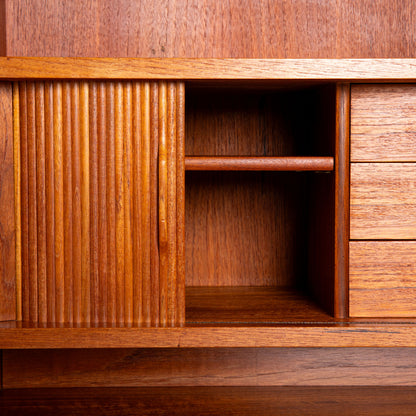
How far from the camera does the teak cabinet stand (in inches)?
32.4

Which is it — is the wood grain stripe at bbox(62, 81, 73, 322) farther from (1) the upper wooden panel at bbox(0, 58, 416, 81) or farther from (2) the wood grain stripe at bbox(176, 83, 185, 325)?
(2) the wood grain stripe at bbox(176, 83, 185, 325)

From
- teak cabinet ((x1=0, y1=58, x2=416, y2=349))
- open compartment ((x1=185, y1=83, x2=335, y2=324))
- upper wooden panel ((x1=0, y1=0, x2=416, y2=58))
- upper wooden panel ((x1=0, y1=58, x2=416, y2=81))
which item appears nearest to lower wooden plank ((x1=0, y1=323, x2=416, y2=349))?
teak cabinet ((x1=0, y1=58, x2=416, y2=349))

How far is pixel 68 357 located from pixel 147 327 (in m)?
0.27

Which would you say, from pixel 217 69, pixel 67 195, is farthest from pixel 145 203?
pixel 217 69

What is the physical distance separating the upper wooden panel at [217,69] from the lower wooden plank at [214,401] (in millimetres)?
546

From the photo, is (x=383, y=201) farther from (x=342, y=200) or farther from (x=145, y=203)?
(x=145, y=203)

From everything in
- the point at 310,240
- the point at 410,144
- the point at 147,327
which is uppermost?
the point at 410,144

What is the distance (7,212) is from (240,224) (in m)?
0.49

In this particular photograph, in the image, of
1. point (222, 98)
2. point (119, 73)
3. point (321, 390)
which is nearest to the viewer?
point (119, 73)

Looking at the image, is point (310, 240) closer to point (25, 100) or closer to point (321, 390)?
point (321, 390)

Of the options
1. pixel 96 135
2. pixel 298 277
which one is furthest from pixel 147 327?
pixel 298 277

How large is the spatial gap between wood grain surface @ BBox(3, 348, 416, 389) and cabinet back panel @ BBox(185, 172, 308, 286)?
170 millimetres

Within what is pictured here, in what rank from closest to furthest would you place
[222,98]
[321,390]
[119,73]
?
1. [119,73]
2. [321,390]
3. [222,98]

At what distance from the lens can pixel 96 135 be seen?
2.74 feet
